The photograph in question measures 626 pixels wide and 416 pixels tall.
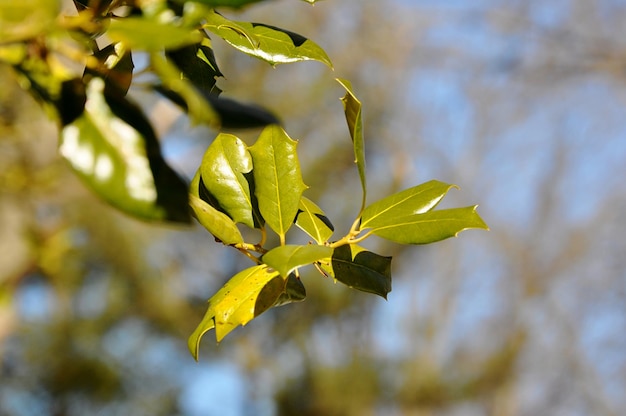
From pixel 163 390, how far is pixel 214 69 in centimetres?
566

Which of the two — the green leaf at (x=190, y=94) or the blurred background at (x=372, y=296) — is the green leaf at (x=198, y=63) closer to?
the green leaf at (x=190, y=94)

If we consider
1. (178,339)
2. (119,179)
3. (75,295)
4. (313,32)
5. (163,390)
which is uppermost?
(119,179)

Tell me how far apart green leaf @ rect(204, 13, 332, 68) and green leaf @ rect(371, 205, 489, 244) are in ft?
0.35

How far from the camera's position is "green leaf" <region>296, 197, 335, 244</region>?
0.41 m

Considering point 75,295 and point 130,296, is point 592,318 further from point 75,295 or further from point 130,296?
point 75,295

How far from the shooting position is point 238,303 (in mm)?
383

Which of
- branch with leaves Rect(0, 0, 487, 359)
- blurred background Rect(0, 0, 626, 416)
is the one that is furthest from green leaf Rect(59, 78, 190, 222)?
blurred background Rect(0, 0, 626, 416)

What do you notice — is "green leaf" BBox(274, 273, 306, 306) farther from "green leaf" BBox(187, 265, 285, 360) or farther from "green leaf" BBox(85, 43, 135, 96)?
"green leaf" BBox(85, 43, 135, 96)

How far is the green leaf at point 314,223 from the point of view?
411 millimetres

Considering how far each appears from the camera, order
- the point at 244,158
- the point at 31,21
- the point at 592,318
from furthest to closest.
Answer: the point at 592,318 < the point at 244,158 < the point at 31,21

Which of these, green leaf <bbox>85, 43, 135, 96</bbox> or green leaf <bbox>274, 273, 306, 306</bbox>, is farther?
green leaf <bbox>274, 273, 306, 306</bbox>

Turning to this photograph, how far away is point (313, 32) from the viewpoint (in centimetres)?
458

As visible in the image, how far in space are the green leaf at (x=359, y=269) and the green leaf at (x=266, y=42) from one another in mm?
115

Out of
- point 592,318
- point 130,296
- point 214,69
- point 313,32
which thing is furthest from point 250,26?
point 592,318
